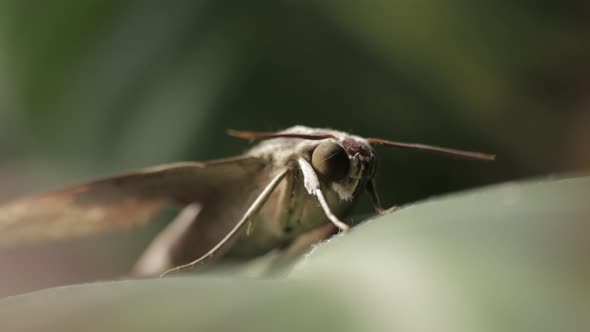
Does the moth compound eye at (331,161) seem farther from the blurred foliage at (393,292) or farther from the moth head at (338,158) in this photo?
the blurred foliage at (393,292)

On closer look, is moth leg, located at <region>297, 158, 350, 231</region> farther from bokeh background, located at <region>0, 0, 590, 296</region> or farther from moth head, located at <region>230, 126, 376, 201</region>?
bokeh background, located at <region>0, 0, 590, 296</region>

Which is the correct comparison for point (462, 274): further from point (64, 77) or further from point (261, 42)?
point (64, 77)

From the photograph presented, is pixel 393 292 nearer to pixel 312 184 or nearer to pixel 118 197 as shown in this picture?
pixel 312 184

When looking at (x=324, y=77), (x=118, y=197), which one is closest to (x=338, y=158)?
(x=118, y=197)

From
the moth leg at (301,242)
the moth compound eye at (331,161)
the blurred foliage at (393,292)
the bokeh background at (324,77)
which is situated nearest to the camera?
the blurred foliage at (393,292)

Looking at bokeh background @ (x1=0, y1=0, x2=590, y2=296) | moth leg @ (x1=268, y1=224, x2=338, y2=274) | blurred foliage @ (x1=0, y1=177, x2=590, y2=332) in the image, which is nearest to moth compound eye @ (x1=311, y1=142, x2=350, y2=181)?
moth leg @ (x1=268, y1=224, x2=338, y2=274)

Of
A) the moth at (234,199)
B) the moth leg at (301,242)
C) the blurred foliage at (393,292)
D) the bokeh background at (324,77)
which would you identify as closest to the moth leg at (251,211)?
the moth at (234,199)

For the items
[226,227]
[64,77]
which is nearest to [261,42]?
[64,77]
